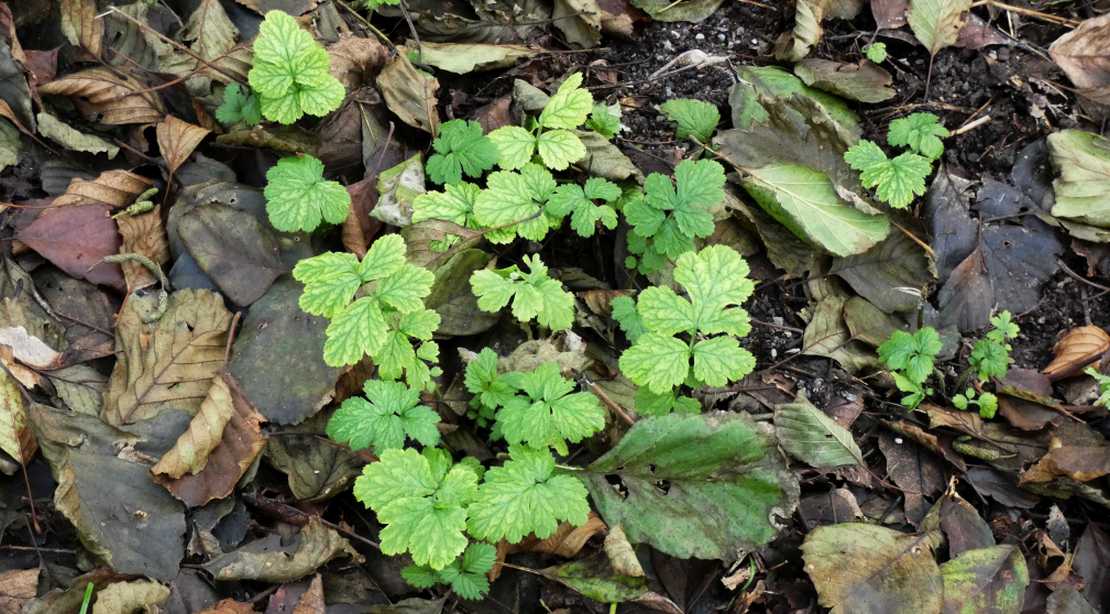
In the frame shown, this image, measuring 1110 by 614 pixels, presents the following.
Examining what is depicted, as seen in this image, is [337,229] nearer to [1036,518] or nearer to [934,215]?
[934,215]

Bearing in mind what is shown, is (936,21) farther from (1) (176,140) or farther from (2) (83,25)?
(2) (83,25)

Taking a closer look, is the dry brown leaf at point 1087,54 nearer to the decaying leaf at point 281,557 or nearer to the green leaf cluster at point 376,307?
→ the green leaf cluster at point 376,307

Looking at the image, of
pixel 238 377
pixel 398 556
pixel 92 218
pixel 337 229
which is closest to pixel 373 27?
pixel 337 229

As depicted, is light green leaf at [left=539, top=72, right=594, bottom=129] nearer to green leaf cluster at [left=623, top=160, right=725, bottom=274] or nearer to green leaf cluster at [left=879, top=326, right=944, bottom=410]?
green leaf cluster at [left=623, top=160, right=725, bottom=274]

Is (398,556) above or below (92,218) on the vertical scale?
below

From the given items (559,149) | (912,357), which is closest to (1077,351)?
(912,357)

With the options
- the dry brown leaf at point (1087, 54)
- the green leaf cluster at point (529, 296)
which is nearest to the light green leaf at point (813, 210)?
the green leaf cluster at point (529, 296)

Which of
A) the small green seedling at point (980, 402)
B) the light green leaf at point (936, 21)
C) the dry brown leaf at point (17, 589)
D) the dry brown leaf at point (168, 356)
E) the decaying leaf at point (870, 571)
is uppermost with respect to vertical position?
the light green leaf at point (936, 21)
